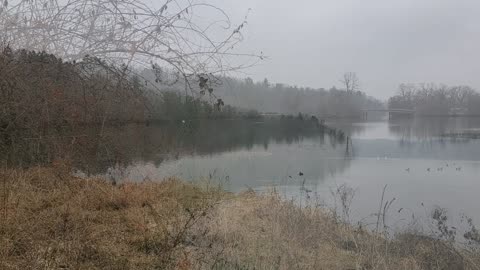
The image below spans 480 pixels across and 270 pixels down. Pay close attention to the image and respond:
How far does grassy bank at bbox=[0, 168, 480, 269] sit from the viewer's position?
365cm

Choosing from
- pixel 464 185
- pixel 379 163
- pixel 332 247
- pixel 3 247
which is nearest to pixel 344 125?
pixel 379 163

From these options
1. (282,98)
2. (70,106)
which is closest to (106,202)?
(70,106)

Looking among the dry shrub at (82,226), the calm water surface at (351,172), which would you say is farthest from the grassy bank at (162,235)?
the calm water surface at (351,172)

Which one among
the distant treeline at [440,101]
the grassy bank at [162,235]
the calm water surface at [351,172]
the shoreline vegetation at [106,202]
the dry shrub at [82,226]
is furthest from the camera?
the distant treeline at [440,101]

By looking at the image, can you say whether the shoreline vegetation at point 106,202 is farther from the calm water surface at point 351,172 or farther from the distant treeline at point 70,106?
the calm water surface at point 351,172

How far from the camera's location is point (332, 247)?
6.23m

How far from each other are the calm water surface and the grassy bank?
2.11m

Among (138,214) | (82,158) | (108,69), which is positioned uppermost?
(108,69)

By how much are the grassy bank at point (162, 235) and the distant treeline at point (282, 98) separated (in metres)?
1.27

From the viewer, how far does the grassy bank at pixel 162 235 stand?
3652 mm

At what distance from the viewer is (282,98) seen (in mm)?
20766

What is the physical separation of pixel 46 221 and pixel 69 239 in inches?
21.2

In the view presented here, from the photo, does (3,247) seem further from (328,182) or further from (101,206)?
(328,182)

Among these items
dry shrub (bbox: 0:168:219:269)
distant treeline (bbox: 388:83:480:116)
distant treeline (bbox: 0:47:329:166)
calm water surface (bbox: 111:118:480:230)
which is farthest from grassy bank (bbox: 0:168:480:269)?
distant treeline (bbox: 388:83:480:116)
